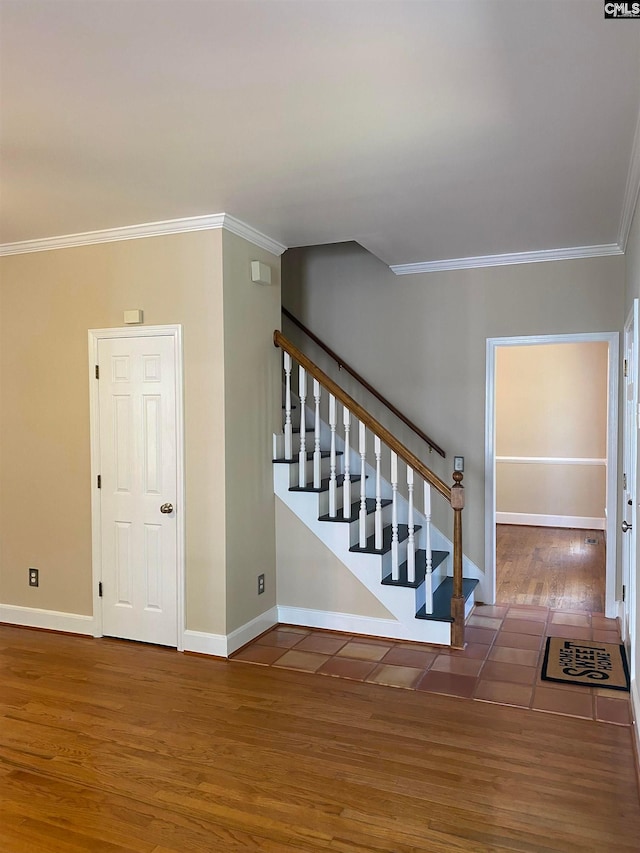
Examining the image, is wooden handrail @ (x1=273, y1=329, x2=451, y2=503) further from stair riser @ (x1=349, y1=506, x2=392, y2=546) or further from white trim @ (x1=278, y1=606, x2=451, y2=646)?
white trim @ (x1=278, y1=606, x2=451, y2=646)

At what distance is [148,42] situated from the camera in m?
2.01

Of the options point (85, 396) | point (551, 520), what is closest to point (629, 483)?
point (85, 396)

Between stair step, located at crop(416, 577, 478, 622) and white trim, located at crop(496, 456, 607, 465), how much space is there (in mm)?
3398

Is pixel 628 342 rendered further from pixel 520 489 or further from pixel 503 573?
pixel 520 489

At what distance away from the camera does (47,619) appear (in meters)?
4.55

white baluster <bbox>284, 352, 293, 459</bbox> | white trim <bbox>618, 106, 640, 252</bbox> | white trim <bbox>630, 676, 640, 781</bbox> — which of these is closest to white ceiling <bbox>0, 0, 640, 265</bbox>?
white trim <bbox>618, 106, 640, 252</bbox>

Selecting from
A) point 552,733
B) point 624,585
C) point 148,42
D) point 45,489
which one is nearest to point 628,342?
point 624,585

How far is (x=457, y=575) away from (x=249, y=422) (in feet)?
5.30

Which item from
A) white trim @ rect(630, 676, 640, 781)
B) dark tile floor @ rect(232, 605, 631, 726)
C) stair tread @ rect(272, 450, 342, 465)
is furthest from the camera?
stair tread @ rect(272, 450, 342, 465)

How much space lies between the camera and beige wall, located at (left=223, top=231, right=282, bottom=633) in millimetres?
4012

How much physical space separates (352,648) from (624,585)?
71.5 inches

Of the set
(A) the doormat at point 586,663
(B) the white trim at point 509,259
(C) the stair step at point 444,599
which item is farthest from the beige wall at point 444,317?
(A) the doormat at point 586,663

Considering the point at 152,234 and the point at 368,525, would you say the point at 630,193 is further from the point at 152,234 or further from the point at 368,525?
the point at 152,234

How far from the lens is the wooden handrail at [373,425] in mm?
4082
